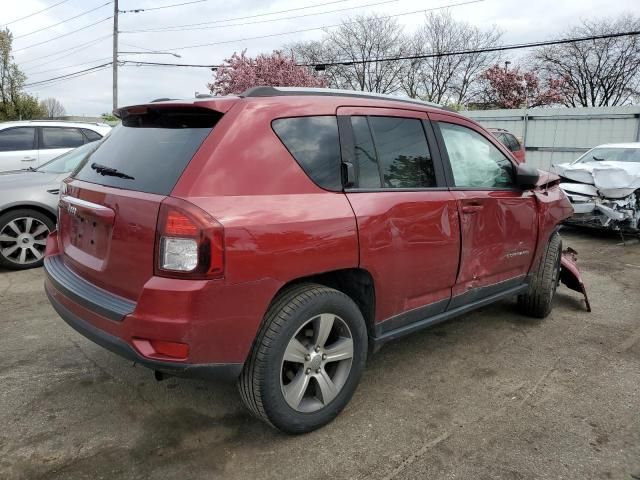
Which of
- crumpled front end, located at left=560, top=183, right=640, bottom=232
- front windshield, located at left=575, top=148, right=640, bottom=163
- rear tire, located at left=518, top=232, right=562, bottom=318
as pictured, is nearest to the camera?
rear tire, located at left=518, top=232, right=562, bottom=318

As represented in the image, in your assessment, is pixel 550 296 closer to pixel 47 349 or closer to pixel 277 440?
pixel 277 440

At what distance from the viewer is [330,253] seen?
259 centimetres

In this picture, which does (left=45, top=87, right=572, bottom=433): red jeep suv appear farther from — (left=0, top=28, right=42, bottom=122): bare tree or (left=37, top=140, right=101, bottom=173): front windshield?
(left=0, top=28, right=42, bottom=122): bare tree

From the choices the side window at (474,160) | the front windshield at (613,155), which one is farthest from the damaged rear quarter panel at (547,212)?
the front windshield at (613,155)

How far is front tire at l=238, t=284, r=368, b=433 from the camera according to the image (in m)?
2.46

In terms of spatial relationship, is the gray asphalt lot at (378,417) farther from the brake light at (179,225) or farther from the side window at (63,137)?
the side window at (63,137)

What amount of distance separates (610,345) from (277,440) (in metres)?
2.87

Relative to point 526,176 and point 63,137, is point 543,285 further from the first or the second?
point 63,137

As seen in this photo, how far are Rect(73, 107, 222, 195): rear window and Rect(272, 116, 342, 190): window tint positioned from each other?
369mm

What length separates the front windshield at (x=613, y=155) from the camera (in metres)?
9.54

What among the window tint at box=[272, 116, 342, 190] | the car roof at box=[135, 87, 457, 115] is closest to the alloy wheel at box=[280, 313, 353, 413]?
the window tint at box=[272, 116, 342, 190]

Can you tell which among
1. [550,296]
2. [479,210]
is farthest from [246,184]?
[550,296]

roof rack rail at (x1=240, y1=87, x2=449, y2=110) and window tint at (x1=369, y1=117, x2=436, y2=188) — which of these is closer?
roof rack rail at (x1=240, y1=87, x2=449, y2=110)

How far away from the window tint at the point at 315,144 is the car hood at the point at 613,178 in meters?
7.22
